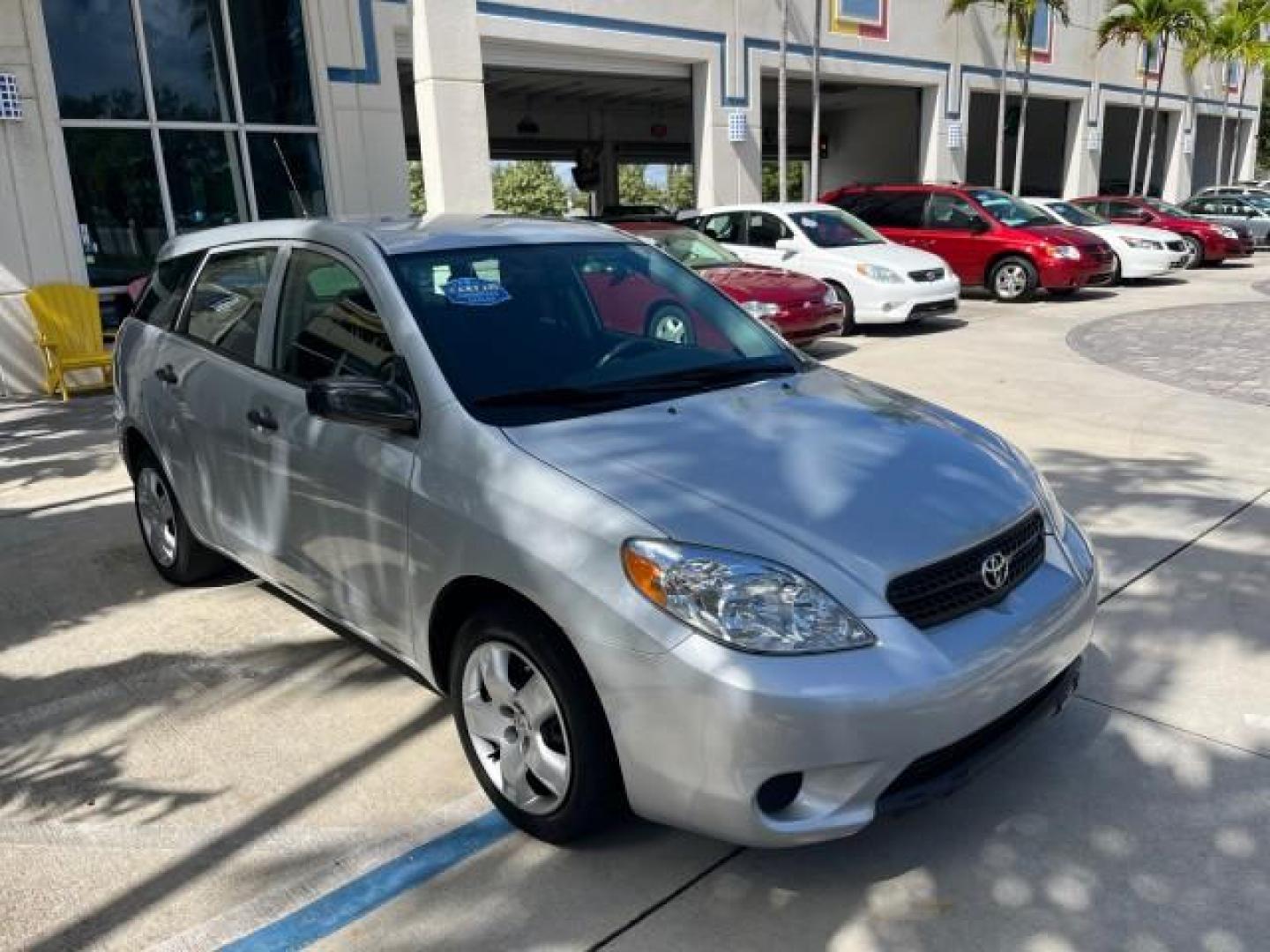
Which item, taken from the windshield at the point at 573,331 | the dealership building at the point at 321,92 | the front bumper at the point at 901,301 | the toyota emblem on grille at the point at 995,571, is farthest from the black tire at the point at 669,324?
the front bumper at the point at 901,301

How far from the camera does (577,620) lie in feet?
8.25

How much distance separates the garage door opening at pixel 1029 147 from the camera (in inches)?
1283

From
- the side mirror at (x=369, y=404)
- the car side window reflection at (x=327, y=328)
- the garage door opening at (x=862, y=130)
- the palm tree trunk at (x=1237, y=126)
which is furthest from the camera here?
the palm tree trunk at (x=1237, y=126)

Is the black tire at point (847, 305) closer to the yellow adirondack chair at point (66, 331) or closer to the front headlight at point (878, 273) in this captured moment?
the front headlight at point (878, 273)

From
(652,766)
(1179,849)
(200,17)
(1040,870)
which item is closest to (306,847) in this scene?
(652,766)

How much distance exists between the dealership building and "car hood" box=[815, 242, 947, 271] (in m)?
4.98

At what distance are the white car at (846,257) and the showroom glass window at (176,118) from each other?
17.3 ft

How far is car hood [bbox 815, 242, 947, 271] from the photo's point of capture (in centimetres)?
1191

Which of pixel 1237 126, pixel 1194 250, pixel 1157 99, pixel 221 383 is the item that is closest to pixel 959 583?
pixel 221 383

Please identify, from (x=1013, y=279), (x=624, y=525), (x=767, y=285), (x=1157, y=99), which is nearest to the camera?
(x=624, y=525)

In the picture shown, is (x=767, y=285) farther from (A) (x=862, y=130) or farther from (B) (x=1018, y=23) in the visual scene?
(A) (x=862, y=130)

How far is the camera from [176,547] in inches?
187

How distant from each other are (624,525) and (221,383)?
2.21 m

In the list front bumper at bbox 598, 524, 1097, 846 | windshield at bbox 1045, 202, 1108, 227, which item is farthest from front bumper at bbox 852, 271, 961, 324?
front bumper at bbox 598, 524, 1097, 846
